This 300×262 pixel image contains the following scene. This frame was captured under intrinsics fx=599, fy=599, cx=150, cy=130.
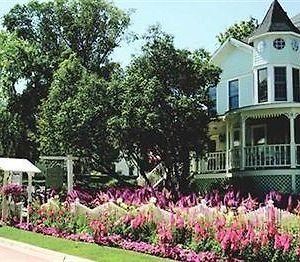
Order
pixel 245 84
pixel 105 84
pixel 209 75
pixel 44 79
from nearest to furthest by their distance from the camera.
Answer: pixel 209 75 < pixel 105 84 < pixel 245 84 < pixel 44 79

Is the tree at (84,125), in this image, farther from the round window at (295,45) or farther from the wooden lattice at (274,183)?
the round window at (295,45)

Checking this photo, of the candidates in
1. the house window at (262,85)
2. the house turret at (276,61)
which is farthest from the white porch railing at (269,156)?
the house window at (262,85)

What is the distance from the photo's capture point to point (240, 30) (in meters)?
50.8

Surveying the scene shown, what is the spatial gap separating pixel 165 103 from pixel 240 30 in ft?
83.5

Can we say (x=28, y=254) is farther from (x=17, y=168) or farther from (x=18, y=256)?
(x=17, y=168)

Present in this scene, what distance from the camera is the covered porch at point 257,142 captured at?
29.3 metres

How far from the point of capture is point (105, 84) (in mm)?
31625

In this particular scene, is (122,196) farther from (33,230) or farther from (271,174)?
(271,174)

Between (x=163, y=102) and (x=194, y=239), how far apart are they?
520 inches

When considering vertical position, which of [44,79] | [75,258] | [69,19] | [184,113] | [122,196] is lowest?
[75,258]

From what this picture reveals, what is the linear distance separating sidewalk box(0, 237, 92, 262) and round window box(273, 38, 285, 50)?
19.2 metres

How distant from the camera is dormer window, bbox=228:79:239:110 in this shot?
3444 centimetres

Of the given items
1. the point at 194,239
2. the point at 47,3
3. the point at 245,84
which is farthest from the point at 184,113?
the point at 47,3

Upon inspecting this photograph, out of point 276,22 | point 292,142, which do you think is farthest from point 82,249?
point 276,22
